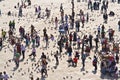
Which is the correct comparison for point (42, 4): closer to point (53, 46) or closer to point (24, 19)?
point (24, 19)

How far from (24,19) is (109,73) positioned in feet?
80.2

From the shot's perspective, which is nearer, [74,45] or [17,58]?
[17,58]

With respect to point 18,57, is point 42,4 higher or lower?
higher

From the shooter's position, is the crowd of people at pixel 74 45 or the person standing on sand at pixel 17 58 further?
the person standing on sand at pixel 17 58

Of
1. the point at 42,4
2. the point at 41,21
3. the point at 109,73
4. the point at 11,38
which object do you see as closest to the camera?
the point at 109,73

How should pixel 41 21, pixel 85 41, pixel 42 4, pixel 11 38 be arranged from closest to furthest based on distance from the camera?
1. pixel 85 41
2. pixel 11 38
3. pixel 41 21
4. pixel 42 4

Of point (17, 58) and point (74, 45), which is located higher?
point (74, 45)

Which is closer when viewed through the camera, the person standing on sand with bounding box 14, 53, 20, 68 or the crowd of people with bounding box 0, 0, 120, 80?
the crowd of people with bounding box 0, 0, 120, 80

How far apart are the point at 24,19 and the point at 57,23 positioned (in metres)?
7.41

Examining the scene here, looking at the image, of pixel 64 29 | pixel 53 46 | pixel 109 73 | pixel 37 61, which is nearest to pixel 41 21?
pixel 64 29

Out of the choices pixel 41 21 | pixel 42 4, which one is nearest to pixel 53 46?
pixel 41 21

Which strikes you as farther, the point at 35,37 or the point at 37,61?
the point at 35,37

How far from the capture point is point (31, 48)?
41.0 m

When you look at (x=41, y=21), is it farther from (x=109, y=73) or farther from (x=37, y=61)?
→ (x=109, y=73)
